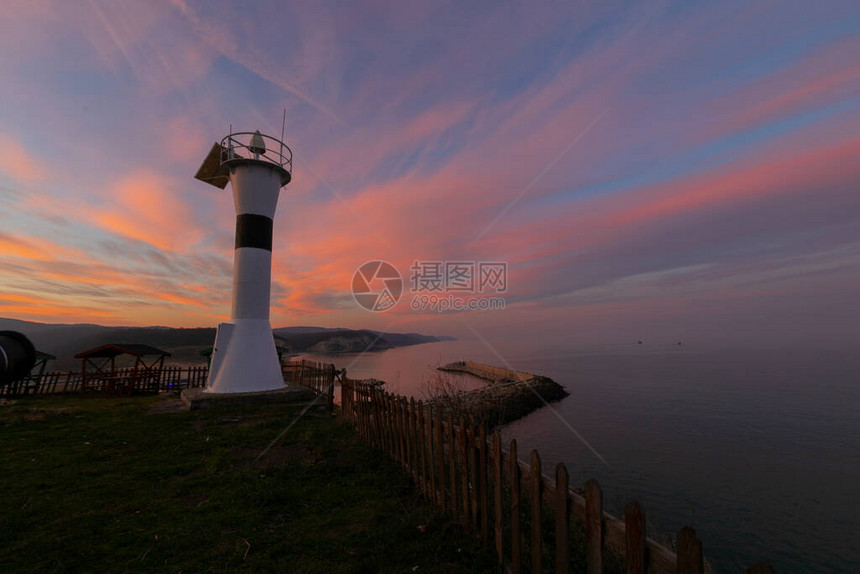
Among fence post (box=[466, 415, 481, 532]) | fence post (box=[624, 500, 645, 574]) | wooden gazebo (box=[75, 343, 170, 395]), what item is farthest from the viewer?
wooden gazebo (box=[75, 343, 170, 395])

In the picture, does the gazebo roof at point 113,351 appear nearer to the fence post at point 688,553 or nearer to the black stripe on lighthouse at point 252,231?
the black stripe on lighthouse at point 252,231

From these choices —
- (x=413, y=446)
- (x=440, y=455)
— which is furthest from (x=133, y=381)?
(x=440, y=455)

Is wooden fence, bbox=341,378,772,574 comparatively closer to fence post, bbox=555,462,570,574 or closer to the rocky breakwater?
fence post, bbox=555,462,570,574

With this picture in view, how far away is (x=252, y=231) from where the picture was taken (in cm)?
1412

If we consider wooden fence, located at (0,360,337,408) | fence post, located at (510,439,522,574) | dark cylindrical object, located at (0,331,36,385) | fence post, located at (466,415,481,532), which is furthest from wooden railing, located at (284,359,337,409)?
dark cylindrical object, located at (0,331,36,385)

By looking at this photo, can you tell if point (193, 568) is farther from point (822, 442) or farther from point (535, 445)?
point (822, 442)

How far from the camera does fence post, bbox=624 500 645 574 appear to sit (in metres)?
2.18

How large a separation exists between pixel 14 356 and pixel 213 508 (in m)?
17.4

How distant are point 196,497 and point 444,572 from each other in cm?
433

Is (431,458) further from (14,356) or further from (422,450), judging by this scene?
(14,356)

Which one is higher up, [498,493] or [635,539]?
[635,539]

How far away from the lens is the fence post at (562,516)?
270 centimetres

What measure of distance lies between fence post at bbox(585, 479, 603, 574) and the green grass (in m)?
1.60

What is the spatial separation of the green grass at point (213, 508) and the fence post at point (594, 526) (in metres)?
1.60
